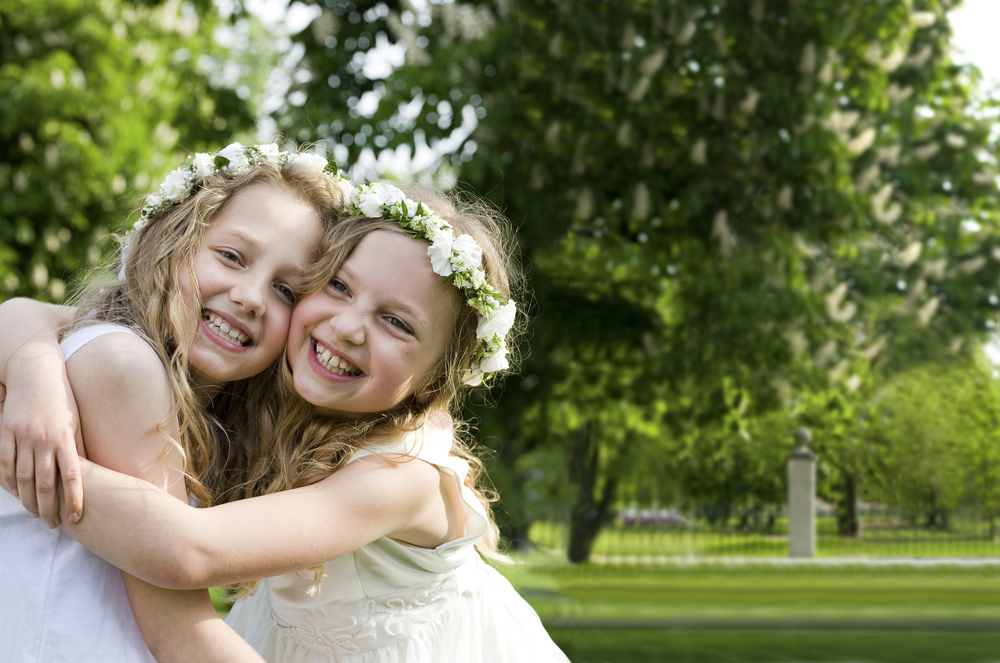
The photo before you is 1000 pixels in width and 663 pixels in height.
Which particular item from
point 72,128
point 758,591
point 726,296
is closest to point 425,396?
point 726,296

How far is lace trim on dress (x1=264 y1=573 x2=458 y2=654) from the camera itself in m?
1.80

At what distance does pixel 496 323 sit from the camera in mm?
1795

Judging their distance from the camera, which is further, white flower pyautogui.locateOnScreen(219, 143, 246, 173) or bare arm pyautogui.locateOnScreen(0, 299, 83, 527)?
white flower pyautogui.locateOnScreen(219, 143, 246, 173)

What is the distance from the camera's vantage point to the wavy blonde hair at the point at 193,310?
1574 mm

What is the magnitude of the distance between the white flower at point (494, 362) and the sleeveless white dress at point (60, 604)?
2.52ft

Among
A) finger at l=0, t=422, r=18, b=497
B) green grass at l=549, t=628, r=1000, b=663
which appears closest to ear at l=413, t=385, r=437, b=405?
finger at l=0, t=422, r=18, b=497

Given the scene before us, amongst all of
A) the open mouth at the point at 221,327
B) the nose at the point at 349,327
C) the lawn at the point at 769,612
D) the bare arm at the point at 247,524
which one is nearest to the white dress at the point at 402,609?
the bare arm at the point at 247,524

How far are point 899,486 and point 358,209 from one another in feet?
10.9

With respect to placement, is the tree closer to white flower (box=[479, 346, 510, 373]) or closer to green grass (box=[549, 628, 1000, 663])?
green grass (box=[549, 628, 1000, 663])

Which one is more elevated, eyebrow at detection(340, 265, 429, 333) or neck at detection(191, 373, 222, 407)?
eyebrow at detection(340, 265, 429, 333)

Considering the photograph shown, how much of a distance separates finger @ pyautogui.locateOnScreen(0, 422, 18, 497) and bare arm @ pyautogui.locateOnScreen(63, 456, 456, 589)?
133mm

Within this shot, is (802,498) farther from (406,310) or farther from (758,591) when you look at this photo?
(406,310)

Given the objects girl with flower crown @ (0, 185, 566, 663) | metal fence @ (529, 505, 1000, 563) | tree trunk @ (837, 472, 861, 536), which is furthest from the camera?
tree trunk @ (837, 472, 861, 536)

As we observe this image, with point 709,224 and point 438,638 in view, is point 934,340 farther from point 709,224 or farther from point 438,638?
point 438,638
